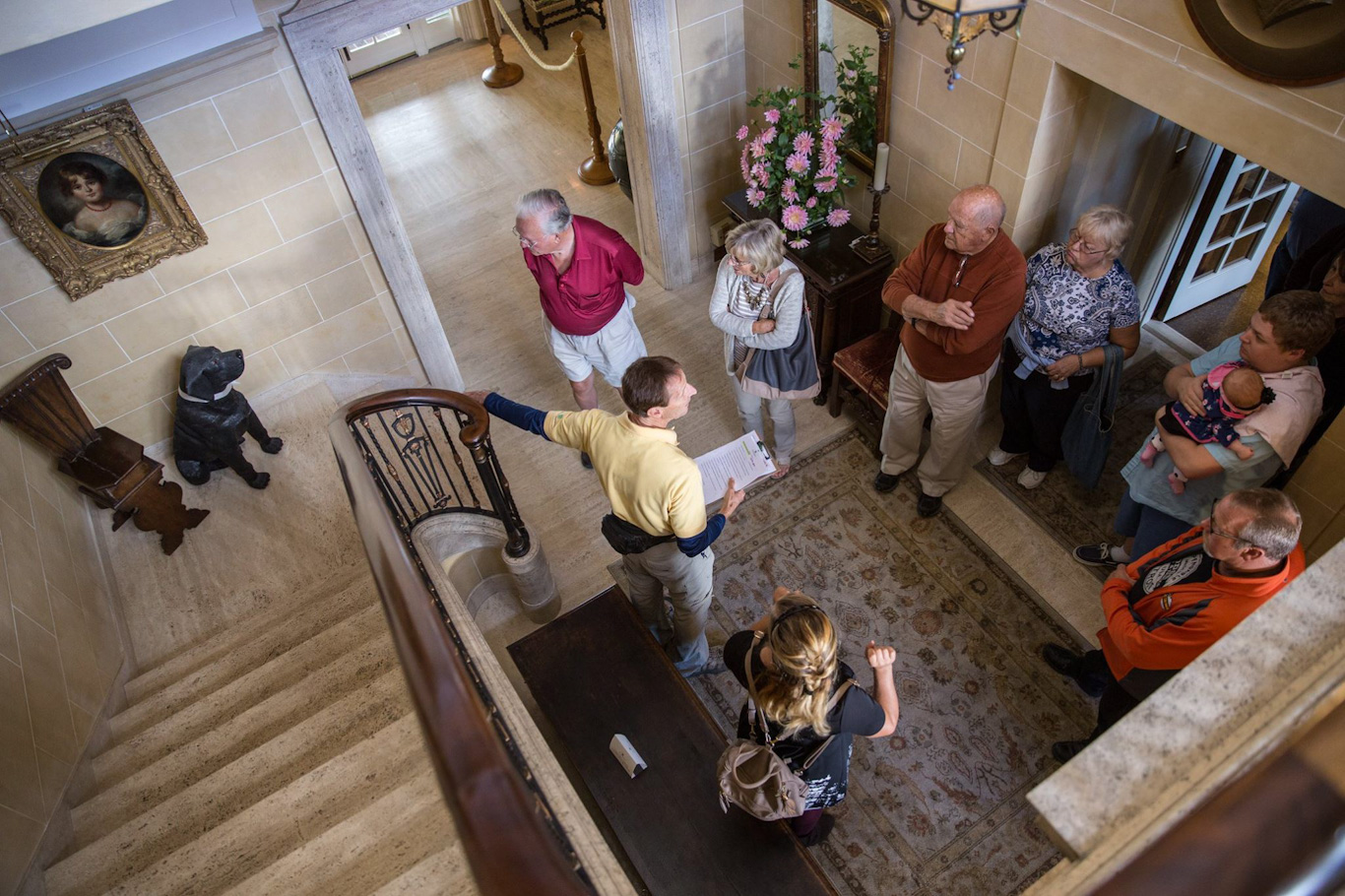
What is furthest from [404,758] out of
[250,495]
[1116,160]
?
[1116,160]

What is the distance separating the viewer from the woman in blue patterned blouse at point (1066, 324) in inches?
136

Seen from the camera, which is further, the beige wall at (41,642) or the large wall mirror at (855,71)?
the large wall mirror at (855,71)

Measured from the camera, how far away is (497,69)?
818 cm

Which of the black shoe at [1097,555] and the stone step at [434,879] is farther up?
the stone step at [434,879]

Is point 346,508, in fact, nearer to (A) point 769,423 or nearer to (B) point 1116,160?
(A) point 769,423

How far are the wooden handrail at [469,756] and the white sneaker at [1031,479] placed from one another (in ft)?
10.6

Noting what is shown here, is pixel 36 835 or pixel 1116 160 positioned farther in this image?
pixel 1116 160

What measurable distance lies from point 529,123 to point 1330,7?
639 cm

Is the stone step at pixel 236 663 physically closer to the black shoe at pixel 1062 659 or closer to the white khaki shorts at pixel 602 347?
the white khaki shorts at pixel 602 347

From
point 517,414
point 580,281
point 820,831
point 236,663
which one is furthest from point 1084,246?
point 236,663

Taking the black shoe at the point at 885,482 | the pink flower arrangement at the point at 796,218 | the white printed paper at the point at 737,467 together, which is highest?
the pink flower arrangement at the point at 796,218

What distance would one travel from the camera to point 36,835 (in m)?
2.98

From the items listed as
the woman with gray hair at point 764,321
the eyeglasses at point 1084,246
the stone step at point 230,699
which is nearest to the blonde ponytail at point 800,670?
the woman with gray hair at point 764,321

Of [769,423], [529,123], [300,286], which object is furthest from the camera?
[529,123]
